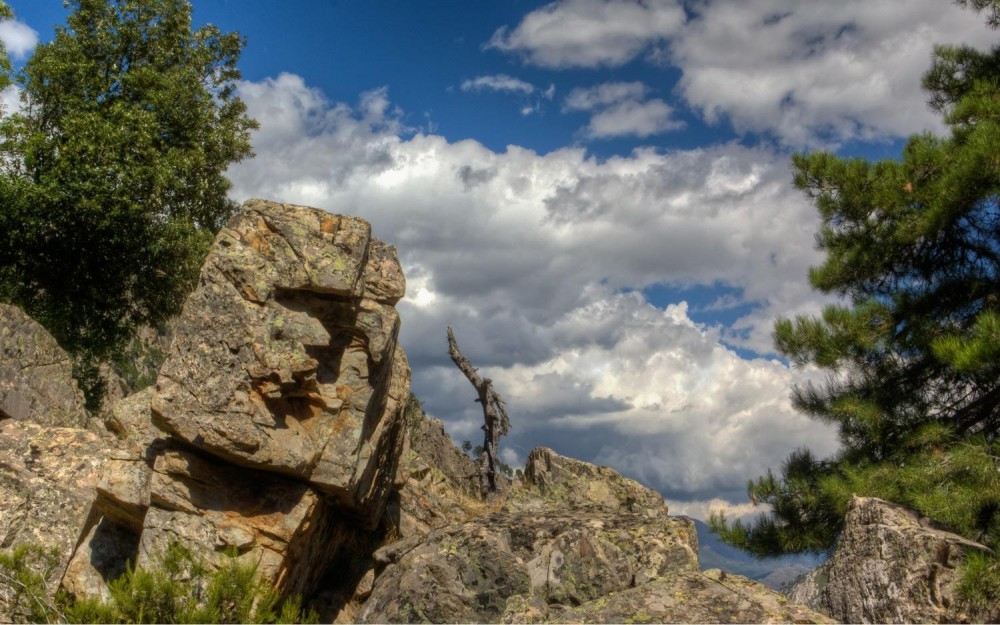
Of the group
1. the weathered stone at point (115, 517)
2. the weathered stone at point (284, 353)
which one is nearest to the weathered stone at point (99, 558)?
the weathered stone at point (115, 517)

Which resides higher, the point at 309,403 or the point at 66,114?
the point at 66,114

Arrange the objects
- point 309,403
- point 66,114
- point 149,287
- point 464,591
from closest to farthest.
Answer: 1. point 464,591
2. point 309,403
3. point 66,114
4. point 149,287

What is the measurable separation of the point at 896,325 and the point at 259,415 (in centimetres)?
1156

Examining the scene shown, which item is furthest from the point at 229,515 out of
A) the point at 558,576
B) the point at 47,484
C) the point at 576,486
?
the point at 576,486

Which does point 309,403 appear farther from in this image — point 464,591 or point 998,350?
point 998,350

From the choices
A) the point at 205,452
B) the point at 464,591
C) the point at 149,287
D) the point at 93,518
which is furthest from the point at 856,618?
the point at 149,287

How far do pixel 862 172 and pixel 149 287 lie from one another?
72.1 feet

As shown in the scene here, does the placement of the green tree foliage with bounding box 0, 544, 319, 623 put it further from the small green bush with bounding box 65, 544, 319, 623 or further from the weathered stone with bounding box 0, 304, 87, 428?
the weathered stone with bounding box 0, 304, 87, 428

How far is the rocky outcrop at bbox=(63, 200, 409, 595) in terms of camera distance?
1107cm

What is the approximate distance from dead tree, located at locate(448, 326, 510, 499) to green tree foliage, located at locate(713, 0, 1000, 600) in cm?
704

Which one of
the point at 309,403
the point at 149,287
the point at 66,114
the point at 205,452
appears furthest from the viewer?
the point at 149,287

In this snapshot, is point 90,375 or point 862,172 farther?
point 90,375

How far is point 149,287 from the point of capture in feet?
91.0

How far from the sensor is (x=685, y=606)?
7.85m
